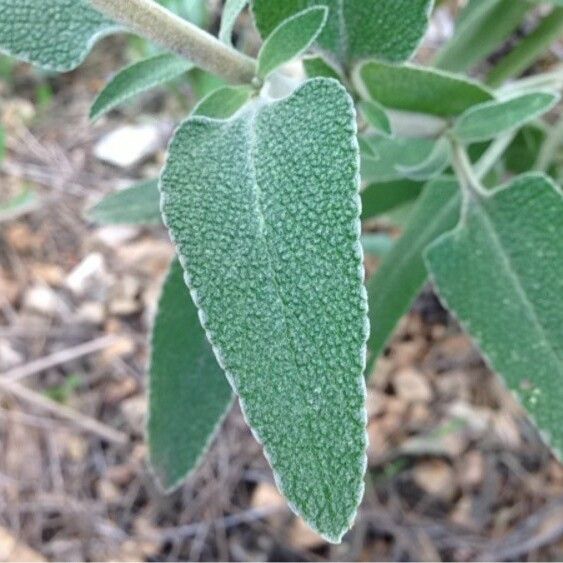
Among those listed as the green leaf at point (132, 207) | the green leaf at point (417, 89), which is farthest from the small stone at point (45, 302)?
the green leaf at point (417, 89)

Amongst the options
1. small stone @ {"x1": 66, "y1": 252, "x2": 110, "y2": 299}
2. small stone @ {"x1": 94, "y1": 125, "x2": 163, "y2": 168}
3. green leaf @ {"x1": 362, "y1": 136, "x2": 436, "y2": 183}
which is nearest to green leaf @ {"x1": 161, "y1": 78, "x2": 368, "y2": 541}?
green leaf @ {"x1": 362, "y1": 136, "x2": 436, "y2": 183}

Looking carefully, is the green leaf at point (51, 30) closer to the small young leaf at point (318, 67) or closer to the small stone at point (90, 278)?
the small young leaf at point (318, 67)

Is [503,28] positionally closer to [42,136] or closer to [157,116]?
[157,116]

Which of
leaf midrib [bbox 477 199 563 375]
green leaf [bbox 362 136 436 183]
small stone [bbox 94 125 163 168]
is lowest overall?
small stone [bbox 94 125 163 168]

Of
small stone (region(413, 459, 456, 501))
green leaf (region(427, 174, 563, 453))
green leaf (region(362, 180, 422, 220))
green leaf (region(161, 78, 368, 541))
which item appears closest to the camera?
green leaf (region(161, 78, 368, 541))

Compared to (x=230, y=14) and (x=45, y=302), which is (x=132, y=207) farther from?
(x=45, y=302)

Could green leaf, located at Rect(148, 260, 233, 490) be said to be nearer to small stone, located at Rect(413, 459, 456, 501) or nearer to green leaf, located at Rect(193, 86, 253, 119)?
green leaf, located at Rect(193, 86, 253, 119)
